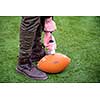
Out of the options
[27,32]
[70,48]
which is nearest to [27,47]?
[27,32]

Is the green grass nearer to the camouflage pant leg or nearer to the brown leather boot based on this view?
the brown leather boot

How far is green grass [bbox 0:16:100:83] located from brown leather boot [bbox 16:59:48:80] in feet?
0.09

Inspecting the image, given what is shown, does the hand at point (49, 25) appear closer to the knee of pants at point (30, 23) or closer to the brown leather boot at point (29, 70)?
the knee of pants at point (30, 23)

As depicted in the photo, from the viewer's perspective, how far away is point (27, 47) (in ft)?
15.6

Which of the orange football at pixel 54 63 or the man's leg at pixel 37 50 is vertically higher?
the man's leg at pixel 37 50

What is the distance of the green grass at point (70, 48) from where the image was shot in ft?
15.9

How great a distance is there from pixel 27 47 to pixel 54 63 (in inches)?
7.5

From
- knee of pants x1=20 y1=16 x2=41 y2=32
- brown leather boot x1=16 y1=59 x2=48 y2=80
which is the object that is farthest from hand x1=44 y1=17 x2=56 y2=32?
brown leather boot x1=16 y1=59 x2=48 y2=80

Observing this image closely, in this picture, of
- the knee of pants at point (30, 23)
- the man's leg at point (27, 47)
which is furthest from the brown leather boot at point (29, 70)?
the knee of pants at point (30, 23)
